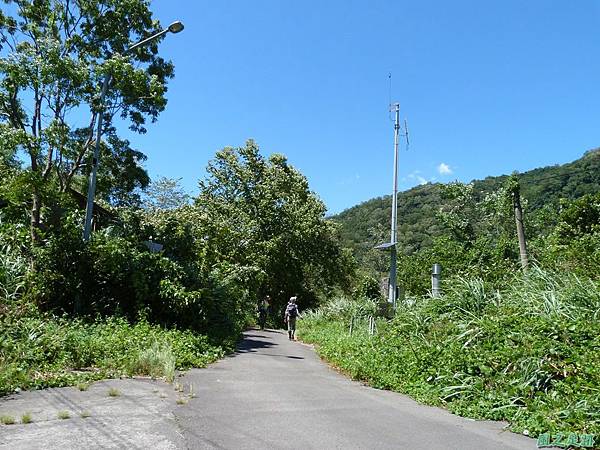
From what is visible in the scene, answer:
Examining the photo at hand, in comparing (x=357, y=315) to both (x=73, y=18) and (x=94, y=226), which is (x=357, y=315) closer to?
(x=94, y=226)

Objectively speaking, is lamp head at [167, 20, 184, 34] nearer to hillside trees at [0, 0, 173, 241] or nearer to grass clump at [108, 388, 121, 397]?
hillside trees at [0, 0, 173, 241]

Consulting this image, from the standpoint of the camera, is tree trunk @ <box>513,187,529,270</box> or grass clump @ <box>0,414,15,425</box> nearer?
grass clump @ <box>0,414,15,425</box>

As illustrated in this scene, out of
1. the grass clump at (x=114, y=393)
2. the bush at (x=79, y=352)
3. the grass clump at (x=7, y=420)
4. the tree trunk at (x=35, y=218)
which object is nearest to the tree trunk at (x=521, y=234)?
the bush at (x=79, y=352)

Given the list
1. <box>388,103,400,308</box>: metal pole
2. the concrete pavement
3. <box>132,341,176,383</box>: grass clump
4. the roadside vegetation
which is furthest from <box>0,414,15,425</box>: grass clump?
<box>388,103,400,308</box>: metal pole

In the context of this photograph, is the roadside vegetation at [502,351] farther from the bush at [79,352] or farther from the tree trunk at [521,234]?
the bush at [79,352]

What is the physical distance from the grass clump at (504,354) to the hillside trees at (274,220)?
22070 millimetres

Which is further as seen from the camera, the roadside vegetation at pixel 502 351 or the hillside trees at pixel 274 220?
the hillside trees at pixel 274 220

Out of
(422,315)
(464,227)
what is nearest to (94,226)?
(422,315)

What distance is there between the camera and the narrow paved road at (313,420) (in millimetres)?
5711

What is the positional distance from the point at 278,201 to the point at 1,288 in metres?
25.3

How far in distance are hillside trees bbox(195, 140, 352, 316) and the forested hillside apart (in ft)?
15.7

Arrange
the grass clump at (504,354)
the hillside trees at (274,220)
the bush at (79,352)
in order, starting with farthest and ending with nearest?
the hillside trees at (274,220)
the bush at (79,352)
the grass clump at (504,354)

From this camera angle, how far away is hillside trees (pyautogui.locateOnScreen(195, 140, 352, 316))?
3378 cm

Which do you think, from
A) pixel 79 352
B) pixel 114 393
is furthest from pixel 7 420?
pixel 79 352
